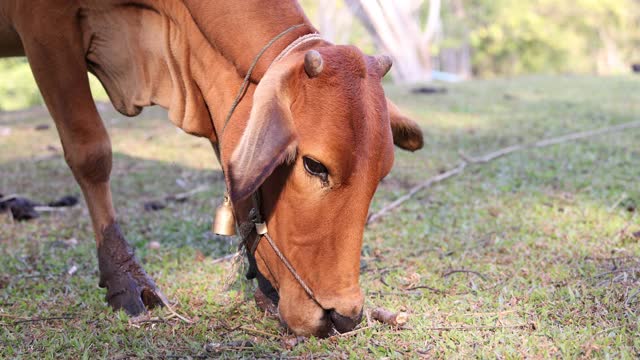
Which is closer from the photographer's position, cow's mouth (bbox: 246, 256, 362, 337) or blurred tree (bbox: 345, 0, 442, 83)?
cow's mouth (bbox: 246, 256, 362, 337)

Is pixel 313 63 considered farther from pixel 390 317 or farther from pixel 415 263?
pixel 415 263

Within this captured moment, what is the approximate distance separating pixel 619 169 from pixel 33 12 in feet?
14.0

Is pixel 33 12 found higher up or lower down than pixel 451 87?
higher up

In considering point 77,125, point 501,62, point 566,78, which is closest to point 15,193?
point 77,125

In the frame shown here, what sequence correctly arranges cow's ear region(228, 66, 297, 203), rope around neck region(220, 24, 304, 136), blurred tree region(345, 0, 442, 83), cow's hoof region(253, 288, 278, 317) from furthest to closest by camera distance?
blurred tree region(345, 0, 442, 83), cow's hoof region(253, 288, 278, 317), rope around neck region(220, 24, 304, 136), cow's ear region(228, 66, 297, 203)

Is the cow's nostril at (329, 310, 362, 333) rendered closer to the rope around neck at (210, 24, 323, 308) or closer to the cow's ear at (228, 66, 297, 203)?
the rope around neck at (210, 24, 323, 308)

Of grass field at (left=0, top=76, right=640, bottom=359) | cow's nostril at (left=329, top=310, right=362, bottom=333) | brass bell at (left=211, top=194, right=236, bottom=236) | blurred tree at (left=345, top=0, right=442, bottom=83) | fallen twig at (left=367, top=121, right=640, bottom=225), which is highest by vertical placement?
brass bell at (left=211, top=194, right=236, bottom=236)

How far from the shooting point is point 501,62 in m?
35.7

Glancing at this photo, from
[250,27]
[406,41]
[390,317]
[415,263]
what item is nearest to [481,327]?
[390,317]

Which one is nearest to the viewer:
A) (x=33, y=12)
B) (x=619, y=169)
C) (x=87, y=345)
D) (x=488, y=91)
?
(x=87, y=345)

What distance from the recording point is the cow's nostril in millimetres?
2490

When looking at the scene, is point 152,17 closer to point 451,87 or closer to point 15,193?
point 15,193

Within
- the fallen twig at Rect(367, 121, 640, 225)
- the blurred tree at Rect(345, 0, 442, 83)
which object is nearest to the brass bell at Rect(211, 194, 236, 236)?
the fallen twig at Rect(367, 121, 640, 225)

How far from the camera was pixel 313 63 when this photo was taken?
234 centimetres
